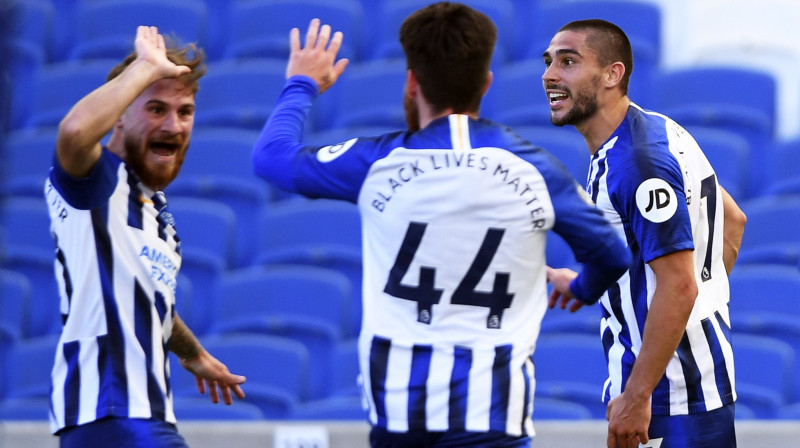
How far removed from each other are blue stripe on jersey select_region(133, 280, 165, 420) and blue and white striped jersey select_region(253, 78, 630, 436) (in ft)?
2.04

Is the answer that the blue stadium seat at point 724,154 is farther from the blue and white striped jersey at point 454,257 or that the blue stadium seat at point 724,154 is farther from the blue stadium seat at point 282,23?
the blue and white striped jersey at point 454,257

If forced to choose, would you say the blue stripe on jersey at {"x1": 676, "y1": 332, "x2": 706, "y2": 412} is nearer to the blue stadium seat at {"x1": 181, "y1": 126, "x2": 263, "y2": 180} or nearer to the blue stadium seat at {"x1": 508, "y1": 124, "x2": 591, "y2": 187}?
the blue stadium seat at {"x1": 508, "y1": 124, "x2": 591, "y2": 187}

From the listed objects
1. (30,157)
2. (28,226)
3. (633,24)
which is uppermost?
(633,24)

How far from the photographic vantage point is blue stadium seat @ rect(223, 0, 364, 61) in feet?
26.6

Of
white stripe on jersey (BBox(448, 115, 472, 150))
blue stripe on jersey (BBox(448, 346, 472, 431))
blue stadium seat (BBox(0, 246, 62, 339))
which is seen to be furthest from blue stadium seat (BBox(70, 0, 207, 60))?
blue stripe on jersey (BBox(448, 346, 472, 431))

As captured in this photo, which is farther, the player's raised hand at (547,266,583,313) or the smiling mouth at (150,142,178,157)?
the player's raised hand at (547,266,583,313)

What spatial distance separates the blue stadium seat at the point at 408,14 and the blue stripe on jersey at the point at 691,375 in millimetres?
4632

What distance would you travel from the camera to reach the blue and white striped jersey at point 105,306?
123 inches

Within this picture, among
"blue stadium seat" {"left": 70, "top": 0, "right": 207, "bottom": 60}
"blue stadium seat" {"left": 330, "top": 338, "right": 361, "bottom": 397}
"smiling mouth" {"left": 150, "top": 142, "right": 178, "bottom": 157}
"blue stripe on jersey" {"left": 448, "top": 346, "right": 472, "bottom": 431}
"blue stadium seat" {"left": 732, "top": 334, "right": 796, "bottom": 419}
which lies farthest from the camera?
"blue stadium seat" {"left": 70, "top": 0, "right": 207, "bottom": 60}

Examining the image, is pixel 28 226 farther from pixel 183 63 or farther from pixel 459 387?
pixel 459 387

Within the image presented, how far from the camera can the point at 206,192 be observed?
7160mm

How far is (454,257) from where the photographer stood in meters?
2.84

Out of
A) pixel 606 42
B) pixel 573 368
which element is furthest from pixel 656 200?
pixel 573 368

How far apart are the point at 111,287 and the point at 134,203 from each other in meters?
0.26
